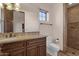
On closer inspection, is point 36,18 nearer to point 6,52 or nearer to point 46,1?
point 46,1

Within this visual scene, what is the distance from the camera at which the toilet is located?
1.42 meters

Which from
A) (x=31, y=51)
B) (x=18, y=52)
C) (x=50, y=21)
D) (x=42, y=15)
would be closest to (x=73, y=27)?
(x=50, y=21)

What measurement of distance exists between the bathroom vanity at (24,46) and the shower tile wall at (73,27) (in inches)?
13.3

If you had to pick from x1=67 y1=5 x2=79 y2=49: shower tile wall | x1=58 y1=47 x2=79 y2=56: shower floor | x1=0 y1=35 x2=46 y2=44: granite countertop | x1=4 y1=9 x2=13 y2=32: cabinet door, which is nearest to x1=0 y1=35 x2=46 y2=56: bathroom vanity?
x1=0 y1=35 x2=46 y2=44: granite countertop

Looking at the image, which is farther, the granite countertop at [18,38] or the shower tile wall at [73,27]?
the shower tile wall at [73,27]

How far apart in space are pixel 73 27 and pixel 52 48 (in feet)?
1.22

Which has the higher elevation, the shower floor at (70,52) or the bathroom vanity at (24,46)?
the bathroom vanity at (24,46)

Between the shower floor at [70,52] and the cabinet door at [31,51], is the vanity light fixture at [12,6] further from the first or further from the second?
the shower floor at [70,52]

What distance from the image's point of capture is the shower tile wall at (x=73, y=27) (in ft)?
4.63

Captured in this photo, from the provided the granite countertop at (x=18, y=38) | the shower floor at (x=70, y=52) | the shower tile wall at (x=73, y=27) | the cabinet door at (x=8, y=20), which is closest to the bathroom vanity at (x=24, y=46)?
the granite countertop at (x=18, y=38)

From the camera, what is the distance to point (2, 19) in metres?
1.33

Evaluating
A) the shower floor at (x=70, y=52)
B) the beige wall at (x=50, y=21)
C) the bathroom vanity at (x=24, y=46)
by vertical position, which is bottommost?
the shower floor at (x=70, y=52)

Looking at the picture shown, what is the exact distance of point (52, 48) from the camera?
4.74 feet

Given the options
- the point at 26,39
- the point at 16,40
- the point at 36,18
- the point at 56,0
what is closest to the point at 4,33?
the point at 16,40
